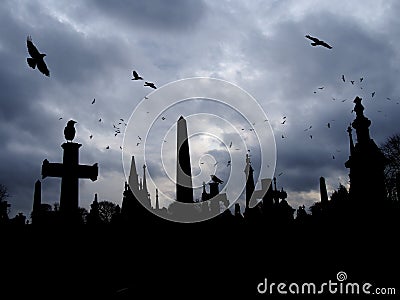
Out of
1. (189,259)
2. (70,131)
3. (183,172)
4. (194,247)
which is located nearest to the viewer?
(70,131)

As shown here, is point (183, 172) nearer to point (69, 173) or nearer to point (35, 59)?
point (69, 173)

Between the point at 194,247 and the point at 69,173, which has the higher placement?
the point at 69,173

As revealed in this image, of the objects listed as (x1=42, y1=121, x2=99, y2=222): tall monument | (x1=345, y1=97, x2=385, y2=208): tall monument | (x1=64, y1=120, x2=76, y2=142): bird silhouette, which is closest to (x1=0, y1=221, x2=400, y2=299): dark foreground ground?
(x1=42, y1=121, x2=99, y2=222): tall monument

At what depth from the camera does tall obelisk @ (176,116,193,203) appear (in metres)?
10.2

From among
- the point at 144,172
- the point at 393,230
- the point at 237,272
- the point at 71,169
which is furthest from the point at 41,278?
the point at 144,172

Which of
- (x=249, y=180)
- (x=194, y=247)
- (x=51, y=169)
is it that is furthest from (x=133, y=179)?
(x=51, y=169)

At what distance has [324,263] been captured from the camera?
9.07 m

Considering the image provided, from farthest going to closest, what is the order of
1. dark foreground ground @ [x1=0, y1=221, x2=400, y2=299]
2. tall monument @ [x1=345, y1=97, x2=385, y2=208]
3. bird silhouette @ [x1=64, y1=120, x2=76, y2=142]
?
tall monument @ [x1=345, y1=97, x2=385, y2=208] → bird silhouette @ [x1=64, y1=120, x2=76, y2=142] → dark foreground ground @ [x1=0, y1=221, x2=400, y2=299]

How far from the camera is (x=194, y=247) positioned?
9.48 metres

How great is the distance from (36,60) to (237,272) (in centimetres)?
713

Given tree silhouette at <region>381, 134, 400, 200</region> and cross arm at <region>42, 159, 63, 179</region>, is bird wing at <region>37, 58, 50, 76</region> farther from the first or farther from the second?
tree silhouette at <region>381, 134, 400, 200</region>

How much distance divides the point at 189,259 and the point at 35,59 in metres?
6.21

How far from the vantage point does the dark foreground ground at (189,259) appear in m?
7.73

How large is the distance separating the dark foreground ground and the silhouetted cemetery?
3 cm
